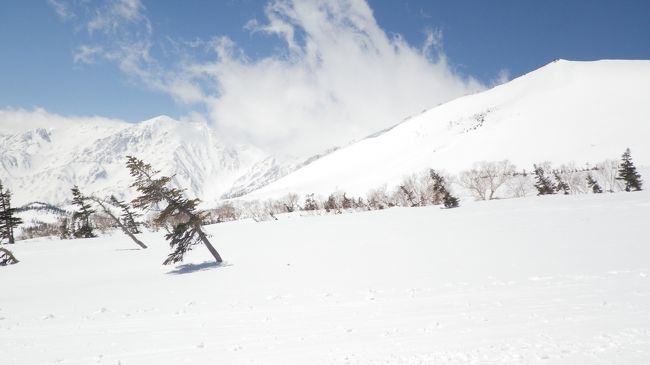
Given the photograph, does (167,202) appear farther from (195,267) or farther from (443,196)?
(443,196)

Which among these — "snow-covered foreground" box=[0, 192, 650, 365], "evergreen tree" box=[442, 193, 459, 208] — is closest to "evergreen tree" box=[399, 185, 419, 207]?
"evergreen tree" box=[442, 193, 459, 208]

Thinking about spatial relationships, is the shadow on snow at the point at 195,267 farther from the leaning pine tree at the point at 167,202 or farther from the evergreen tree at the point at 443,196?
the evergreen tree at the point at 443,196

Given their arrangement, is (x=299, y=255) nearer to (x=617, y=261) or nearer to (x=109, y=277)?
(x=109, y=277)

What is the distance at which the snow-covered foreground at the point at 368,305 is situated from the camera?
1044 centimetres

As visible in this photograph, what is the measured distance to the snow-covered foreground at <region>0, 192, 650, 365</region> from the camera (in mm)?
10445

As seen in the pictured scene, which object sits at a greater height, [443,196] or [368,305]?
[443,196]

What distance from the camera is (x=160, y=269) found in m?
34.8

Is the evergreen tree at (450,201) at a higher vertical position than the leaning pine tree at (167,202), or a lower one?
lower

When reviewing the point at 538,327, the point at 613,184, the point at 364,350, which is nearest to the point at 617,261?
the point at 538,327

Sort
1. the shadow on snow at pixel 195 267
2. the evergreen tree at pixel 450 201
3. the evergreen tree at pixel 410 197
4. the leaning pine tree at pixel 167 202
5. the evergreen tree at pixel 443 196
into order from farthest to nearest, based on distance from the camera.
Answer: the evergreen tree at pixel 410 197, the evergreen tree at pixel 443 196, the evergreen tree at pixel 450 201, the shadow on snow at pixel 195 267, the leaning pine tree at pixel 167 202

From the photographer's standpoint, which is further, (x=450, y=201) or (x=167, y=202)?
(x=450, y=201)

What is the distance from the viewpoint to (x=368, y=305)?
51.1 feet

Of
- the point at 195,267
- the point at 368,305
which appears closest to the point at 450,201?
the point at 195,267

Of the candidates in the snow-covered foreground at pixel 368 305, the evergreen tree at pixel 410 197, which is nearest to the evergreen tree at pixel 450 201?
the snow-covered foreground at pixel 368 305
